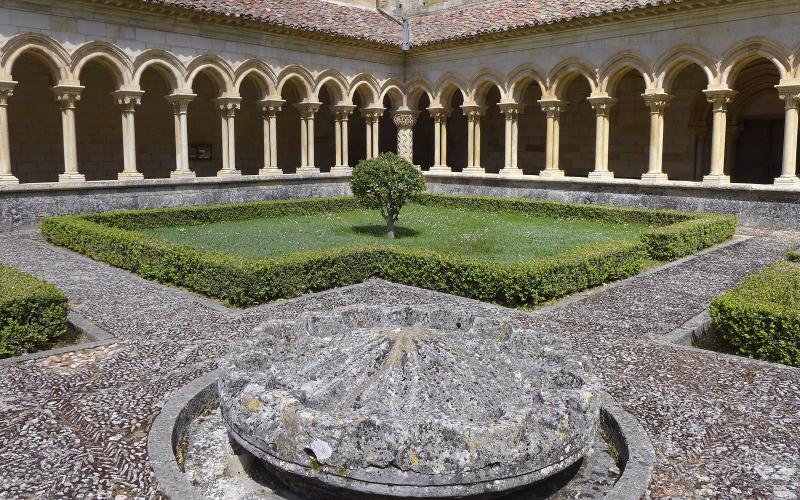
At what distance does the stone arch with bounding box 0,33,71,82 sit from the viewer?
553 inches

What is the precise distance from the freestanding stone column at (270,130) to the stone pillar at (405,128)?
477 centimetres

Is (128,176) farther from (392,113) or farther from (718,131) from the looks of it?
(718,131)

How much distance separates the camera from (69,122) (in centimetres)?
1544

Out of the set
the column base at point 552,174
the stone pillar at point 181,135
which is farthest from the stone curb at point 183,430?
the column base at point 552,174

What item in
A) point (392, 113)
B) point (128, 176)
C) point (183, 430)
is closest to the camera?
point (183, 430)

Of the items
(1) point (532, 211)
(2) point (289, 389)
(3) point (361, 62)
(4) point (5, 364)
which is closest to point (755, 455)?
(2) point (289, 389)

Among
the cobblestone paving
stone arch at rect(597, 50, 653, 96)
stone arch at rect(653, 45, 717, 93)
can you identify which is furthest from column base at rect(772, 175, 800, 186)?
the cobblestone paving

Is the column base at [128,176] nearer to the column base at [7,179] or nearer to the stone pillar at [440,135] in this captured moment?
the column base at [7,179]

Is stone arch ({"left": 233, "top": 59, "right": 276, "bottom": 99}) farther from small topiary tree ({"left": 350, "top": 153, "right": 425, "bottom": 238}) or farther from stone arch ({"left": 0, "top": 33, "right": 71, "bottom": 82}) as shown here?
small topiary tree ({"left": 350, "top": 153, "right": 425, "bottom": 238})

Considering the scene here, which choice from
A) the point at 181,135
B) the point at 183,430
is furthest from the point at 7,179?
the point at 183,430

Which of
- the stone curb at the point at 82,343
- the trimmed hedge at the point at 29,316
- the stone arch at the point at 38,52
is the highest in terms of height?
the stone arch at the point at 38,52

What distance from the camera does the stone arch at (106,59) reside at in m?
15.2

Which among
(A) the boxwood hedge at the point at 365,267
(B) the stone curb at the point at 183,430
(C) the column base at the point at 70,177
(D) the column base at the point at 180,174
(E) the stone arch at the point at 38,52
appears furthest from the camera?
(D) the column base at the point at 180,174

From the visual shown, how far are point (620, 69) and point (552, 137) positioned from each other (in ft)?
8.98
